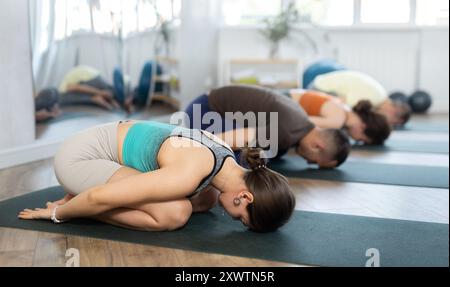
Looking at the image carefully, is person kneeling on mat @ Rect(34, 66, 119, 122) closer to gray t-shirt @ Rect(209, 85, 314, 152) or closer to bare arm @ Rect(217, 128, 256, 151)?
gray t-shirt @ Rect(209, 85, 314, 152)

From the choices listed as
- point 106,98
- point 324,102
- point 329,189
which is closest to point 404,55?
point 324,102

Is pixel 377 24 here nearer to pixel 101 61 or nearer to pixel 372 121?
pixel 372 121

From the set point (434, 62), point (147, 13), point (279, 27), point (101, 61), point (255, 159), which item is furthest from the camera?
point (434, 62)

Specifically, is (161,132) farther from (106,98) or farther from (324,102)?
(106,98)

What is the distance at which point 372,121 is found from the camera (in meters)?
3.42

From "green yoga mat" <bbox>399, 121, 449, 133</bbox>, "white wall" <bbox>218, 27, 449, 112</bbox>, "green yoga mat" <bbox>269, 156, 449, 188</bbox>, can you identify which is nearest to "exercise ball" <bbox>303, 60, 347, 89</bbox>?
"white wall" <bbox>218, 27, 449, 112</bbox>

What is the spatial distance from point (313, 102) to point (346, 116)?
8.6 inches

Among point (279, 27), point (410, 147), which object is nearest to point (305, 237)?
point (410, 147)

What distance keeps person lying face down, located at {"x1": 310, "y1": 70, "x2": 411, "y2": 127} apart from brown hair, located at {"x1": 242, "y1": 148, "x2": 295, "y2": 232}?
8.95 feet

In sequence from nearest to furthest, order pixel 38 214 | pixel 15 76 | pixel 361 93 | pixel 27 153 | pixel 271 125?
1. pixel 38 214
2. pixel 271 125
3. pixel 15 76
4. pixel 27 153
5. pixel 361 93

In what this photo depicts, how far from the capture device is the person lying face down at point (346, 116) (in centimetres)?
334

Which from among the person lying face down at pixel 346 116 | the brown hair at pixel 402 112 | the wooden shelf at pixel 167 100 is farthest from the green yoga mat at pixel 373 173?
the wooden shelf at pixel 167 100

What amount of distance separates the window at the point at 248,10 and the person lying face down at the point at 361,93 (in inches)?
79.0

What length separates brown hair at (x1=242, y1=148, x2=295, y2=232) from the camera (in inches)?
64.6
